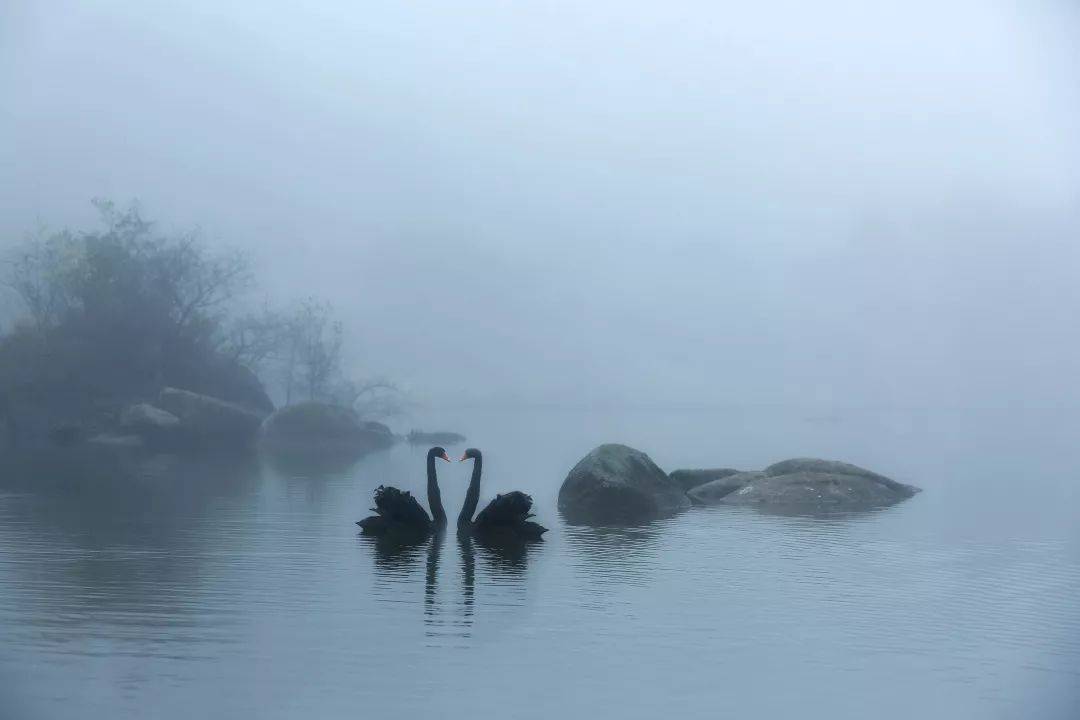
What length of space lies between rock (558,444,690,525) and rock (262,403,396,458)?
35.0 meters

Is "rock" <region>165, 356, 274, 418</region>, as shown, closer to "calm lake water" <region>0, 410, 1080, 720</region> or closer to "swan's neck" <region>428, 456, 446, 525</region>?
"calm lake water" <region>0, 410, 1080, 720</region>

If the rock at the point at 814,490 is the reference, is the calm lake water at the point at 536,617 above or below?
below

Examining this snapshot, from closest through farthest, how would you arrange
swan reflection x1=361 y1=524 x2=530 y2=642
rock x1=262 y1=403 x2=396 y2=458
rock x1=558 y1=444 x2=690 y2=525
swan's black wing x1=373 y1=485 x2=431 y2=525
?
swan reflection x1=361 y1=524 x2=530 y2=642 → swan's black wing x1=373 y1=485 x2=431 y2=525 → rock x1=558 y1=444 x2=690 y2=525 → rock x1=262 y1=403 x2=396 y2=458

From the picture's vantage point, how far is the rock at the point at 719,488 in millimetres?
30375

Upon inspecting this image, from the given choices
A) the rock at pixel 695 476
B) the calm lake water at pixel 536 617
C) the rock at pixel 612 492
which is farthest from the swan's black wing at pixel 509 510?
the rock at pixel 695 476

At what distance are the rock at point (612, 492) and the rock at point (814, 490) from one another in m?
2.79

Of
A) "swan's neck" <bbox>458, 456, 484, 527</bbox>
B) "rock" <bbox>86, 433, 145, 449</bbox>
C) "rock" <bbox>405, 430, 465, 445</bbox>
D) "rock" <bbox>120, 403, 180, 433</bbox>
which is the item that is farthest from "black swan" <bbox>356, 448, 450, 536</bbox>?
"rock" <bbox>405, 430, 465, 445</bbox>

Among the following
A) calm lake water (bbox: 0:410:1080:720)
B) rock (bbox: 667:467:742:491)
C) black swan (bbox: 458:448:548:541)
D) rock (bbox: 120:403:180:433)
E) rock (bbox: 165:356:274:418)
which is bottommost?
calm lake water (bbox: 0:410:1080:720)

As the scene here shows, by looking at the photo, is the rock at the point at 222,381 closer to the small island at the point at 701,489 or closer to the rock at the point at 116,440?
the rock at the point at 116,440

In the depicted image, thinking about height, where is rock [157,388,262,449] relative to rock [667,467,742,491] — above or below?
above

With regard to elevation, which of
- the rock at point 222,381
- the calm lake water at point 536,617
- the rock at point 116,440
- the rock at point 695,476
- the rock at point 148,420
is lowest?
the calm lake water at point 536,617

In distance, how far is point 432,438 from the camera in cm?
7500

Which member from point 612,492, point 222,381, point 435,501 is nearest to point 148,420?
point 222,381

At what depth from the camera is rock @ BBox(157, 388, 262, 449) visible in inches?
2339
